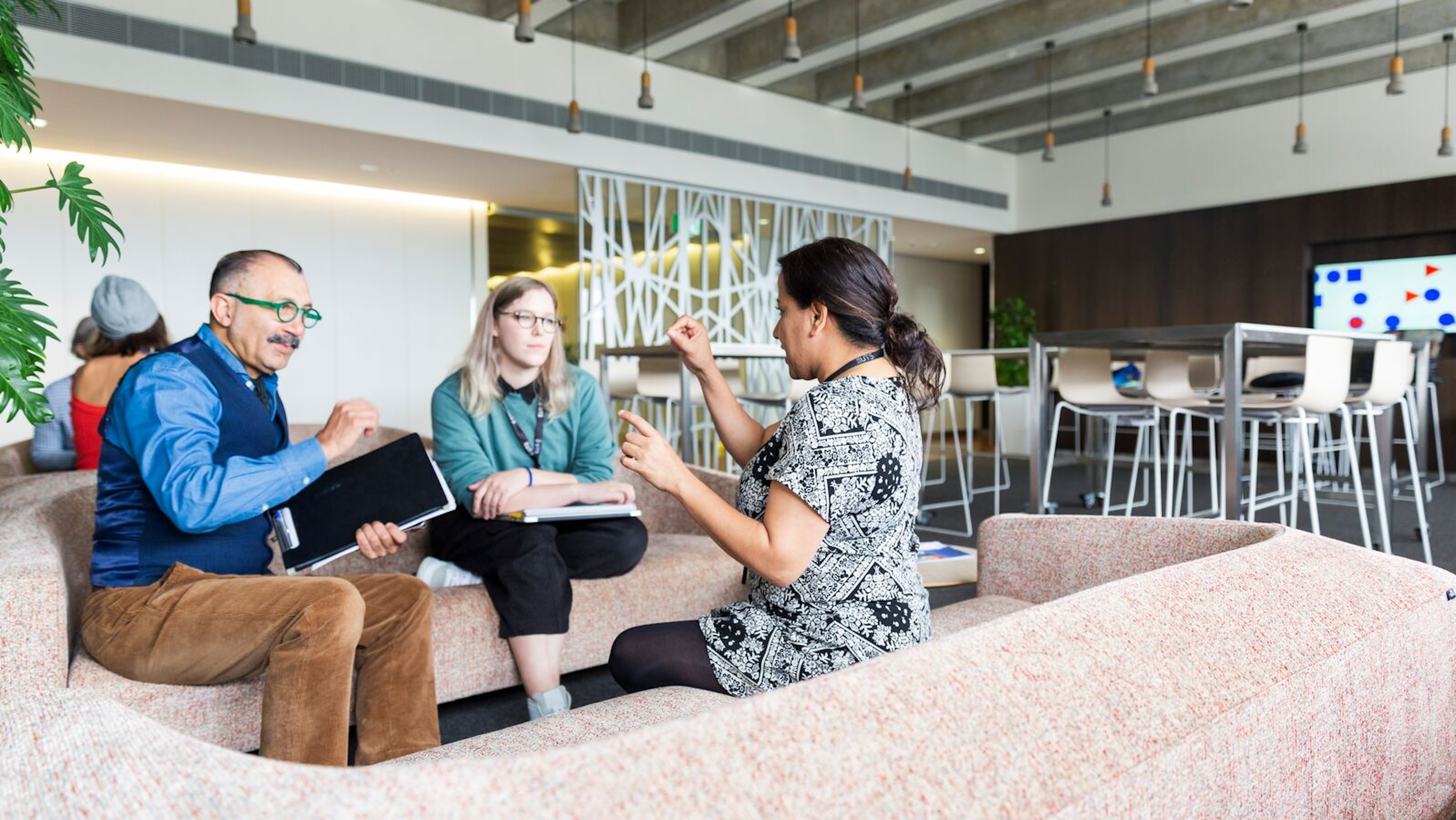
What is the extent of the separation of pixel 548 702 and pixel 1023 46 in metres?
6.92

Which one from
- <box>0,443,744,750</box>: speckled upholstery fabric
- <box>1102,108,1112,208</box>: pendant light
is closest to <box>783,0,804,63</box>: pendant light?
<box>0,443,744,750</box>: speckled upholstery fabric

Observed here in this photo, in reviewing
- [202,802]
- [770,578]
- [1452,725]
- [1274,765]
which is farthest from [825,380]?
[202,802]

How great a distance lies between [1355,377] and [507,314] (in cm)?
608

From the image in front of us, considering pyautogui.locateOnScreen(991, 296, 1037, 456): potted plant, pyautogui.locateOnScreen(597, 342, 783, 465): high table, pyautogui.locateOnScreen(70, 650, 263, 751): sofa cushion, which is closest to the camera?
pyautogui.locateOnScreen(70, 650, 263, 751): sofa cushion

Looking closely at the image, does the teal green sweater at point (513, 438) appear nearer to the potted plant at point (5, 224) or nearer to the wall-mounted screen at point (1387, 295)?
the potted plant at point (5, 224)

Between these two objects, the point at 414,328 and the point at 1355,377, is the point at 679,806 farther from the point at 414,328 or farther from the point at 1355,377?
the point at 414,328

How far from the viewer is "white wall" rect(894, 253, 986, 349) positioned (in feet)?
39.9

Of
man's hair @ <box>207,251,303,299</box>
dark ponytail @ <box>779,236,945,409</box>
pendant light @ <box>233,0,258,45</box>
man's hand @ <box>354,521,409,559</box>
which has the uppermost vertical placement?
pendant light @ <box>233,0,258,45</box>

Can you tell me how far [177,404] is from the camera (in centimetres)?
164

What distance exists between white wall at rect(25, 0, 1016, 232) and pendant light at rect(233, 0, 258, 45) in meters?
1.31

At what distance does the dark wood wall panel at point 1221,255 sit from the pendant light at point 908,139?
6.52ft

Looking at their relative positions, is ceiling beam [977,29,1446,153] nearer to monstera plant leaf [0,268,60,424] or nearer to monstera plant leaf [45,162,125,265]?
monstera plant leaf [45,162,125,265]

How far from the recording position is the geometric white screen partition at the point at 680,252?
735 cm

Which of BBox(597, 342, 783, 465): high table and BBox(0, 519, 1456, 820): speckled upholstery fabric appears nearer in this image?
BBox(0, 519, 1456, 820): speckled upholstery fabric
